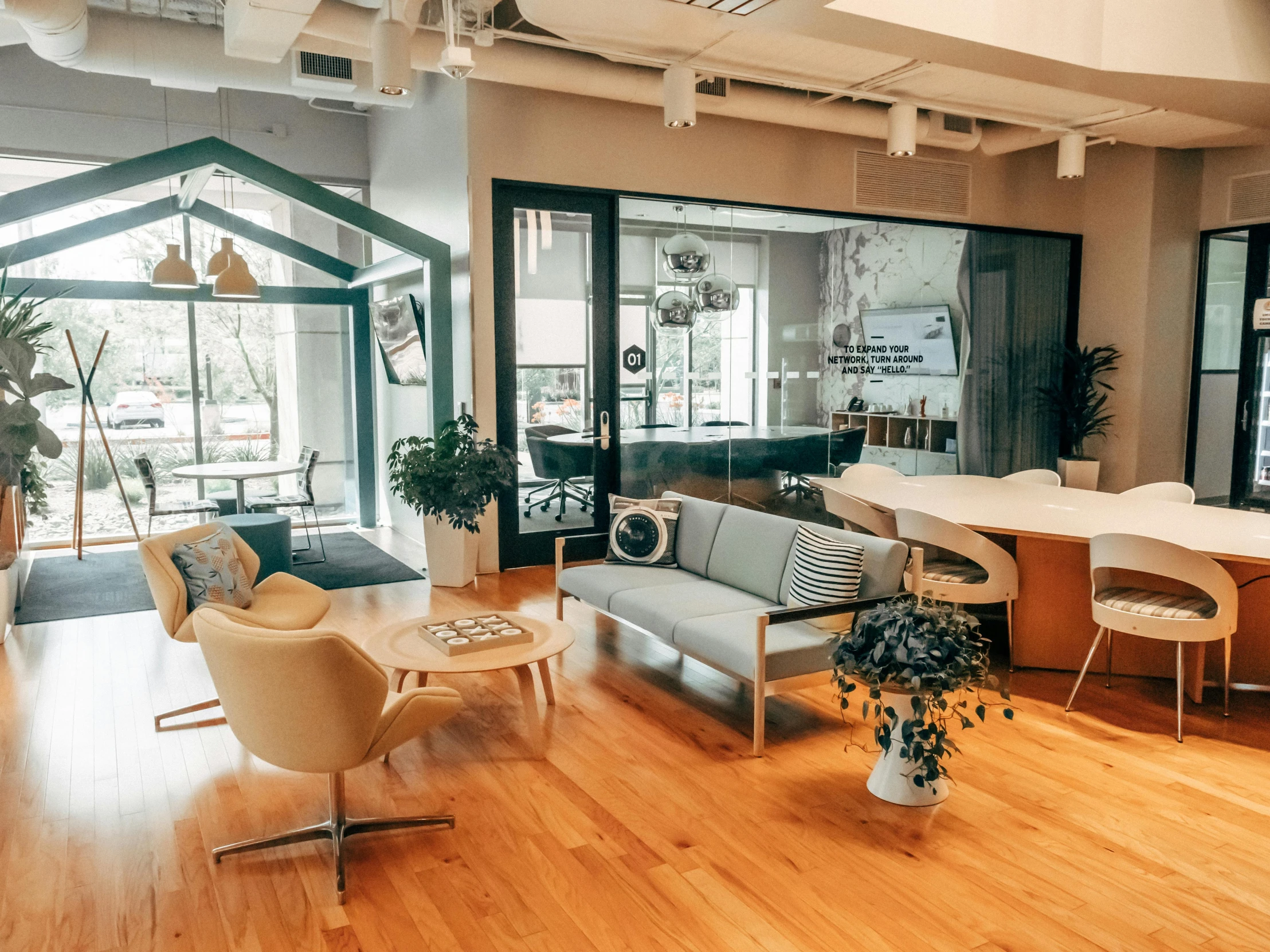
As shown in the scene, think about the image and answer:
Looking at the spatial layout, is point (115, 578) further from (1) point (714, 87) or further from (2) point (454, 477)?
(1) point (714, 87)

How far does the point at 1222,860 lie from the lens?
3051mm

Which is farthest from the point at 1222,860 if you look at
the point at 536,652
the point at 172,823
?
the point at 172,823

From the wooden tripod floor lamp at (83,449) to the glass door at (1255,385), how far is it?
958 cm

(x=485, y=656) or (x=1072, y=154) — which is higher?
(x=1072, y=154)

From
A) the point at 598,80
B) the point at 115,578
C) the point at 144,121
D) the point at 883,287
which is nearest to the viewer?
the point at 598,80

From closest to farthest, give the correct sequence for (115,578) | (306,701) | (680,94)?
(306,701), (680,94), (115,578)

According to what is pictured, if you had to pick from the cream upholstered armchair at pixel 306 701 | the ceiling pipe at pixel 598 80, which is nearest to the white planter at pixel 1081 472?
the ceiling pipe at pixel 598 80

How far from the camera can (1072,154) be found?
23.2ft

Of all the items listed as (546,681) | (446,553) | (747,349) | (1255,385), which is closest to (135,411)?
(446,553)

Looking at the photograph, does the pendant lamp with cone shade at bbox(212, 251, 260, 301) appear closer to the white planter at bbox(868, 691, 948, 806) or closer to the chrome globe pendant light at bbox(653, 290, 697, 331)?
the chrome globe pendant light at bbox(653, 290, 697, 331)

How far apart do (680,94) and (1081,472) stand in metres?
5.61

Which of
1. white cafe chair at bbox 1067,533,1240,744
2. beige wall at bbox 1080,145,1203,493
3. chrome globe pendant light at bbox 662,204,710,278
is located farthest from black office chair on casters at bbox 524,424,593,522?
beige wall at bbox 1080,145,1203,493

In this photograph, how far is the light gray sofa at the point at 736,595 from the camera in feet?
12.8

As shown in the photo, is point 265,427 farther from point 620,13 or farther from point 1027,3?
point 1027,3
